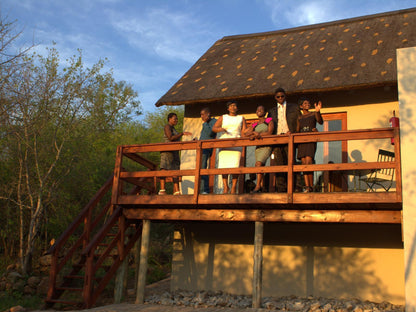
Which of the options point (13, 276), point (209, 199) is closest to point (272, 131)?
point (209, 199)

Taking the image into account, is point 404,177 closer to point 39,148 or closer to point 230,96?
point 230,96

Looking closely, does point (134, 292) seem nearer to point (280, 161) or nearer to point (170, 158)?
point (170, 158)

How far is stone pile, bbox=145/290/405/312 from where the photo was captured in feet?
26.8

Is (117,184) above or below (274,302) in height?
above

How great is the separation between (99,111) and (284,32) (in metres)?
9.58

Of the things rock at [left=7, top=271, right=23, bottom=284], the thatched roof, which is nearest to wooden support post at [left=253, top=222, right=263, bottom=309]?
the thatched roof

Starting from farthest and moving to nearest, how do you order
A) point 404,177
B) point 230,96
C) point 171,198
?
1. point 230,96
2. point 171,198
3. point 404,177

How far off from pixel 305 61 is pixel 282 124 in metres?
3.14

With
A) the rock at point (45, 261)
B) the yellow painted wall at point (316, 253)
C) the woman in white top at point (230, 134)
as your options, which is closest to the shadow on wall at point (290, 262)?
the yellow painted wall at point (316, 253)

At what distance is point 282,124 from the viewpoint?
335 inches

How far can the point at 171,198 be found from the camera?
340 inches

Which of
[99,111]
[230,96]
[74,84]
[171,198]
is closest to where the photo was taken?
[171,198]

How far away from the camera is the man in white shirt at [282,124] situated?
27.1 feet

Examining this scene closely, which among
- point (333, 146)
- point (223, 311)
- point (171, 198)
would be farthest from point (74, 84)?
point (223, 311)
